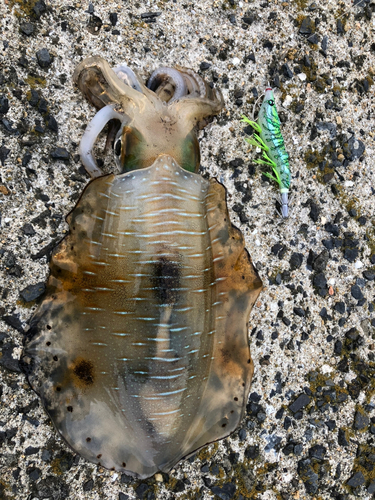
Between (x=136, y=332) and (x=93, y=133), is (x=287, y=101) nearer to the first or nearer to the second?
(x=93, y=133)

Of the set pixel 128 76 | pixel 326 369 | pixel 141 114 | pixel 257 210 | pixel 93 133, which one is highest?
pixel 128 76

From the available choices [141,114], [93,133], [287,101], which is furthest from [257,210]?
[93,133]

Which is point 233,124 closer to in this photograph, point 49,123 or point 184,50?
point 184,50

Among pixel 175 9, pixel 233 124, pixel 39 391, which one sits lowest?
pixel 39 391

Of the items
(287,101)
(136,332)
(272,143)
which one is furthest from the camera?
(287,101)

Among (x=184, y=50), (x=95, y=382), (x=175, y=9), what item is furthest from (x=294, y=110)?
(x=95, y=382)

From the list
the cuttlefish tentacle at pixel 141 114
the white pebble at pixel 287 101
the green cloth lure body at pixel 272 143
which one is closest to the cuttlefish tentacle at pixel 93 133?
the cuttlefish tentacle at pixel 141 114
